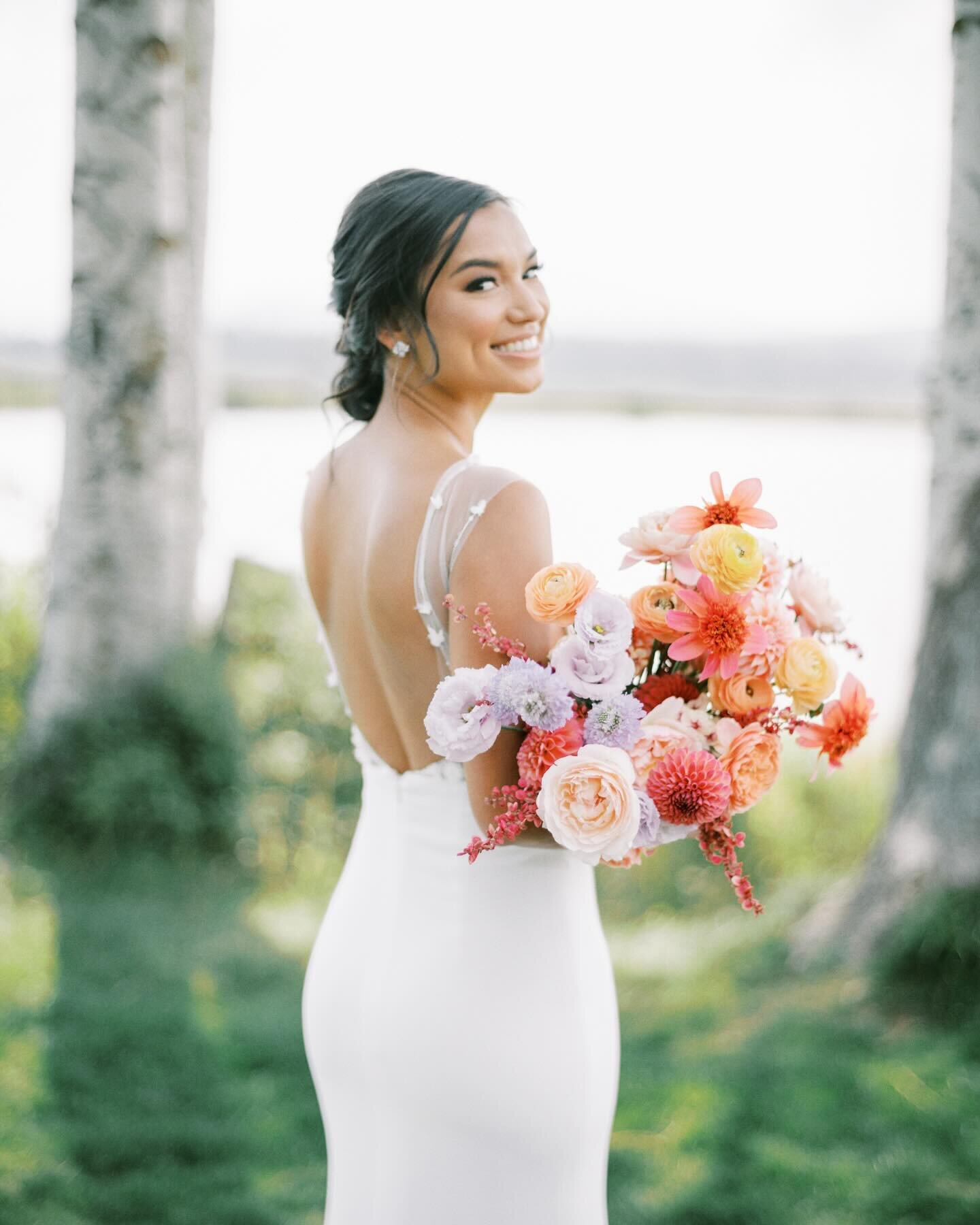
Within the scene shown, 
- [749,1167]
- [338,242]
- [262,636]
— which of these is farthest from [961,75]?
[262,636]

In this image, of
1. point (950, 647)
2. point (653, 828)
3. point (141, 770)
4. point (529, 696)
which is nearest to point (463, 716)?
point (529, 696)

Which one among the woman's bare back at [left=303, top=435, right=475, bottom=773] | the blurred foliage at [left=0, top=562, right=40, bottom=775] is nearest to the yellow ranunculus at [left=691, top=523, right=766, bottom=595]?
the woman's bare back at [left=303, top=435, right=475, bottom=773]

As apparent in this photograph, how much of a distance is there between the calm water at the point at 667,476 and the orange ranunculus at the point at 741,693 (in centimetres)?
290

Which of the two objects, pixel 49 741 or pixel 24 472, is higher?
pixel 24 472

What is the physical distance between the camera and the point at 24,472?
6.37m

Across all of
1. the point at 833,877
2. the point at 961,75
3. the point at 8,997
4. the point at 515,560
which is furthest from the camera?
the point at 833,877

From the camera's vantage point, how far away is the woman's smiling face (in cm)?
220

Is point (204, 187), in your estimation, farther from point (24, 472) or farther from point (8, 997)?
point (8, 997)

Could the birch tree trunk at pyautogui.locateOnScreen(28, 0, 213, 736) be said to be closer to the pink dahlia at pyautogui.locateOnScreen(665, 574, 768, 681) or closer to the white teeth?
the white teeth

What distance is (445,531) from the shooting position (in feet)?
6.62

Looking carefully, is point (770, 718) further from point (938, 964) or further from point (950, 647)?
point (950, 647)

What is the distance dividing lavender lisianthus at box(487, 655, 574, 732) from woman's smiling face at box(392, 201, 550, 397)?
2.10ft

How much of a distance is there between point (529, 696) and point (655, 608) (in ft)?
0.94

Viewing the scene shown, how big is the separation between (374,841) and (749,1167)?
6.39 ft
